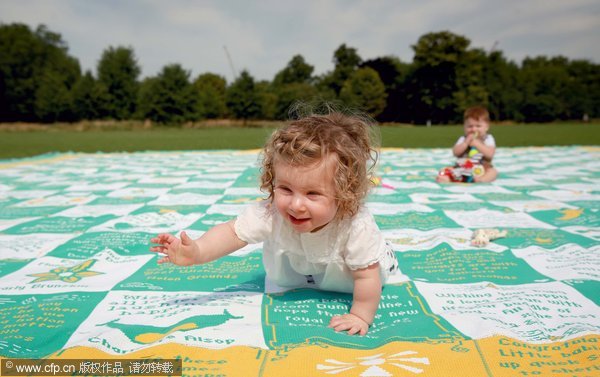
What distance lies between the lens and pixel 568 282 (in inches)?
62.5

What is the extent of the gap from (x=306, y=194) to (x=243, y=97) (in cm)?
3448

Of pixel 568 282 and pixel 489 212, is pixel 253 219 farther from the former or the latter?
pixel 489 212

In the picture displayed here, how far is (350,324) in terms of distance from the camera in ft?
4.07

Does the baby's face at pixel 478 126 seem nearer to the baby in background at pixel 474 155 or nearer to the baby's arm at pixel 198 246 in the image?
the baby in background at pixel 474 155

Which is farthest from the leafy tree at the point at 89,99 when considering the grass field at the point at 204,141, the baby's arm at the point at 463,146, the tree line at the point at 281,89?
the baby's arm at the point at 463,146

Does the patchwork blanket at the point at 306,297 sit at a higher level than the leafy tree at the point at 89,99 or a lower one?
lower

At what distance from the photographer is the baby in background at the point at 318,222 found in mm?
1247

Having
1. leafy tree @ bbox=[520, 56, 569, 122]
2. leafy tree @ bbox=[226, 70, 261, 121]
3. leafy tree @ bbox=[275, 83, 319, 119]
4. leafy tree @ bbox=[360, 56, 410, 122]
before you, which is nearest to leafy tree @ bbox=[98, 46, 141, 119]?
leafy tree @ bbox=[226, 70, 261, 121]

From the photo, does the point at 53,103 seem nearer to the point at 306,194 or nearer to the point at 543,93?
the point at 306,194

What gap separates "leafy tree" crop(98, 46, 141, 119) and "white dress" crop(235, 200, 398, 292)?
34263 mm

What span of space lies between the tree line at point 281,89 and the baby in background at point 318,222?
106 feet

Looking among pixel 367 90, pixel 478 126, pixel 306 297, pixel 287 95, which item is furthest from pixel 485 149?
pixel 367 90

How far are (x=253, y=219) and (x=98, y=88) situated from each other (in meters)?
35.3

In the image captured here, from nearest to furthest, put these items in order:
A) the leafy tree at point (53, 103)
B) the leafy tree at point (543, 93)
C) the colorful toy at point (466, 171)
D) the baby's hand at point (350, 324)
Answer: the baby's hand at point (350, 324)
the colorful toy at point (466, 171)
the leafy tree at point (53, 103)
the leafy tree at point (543, 93)
